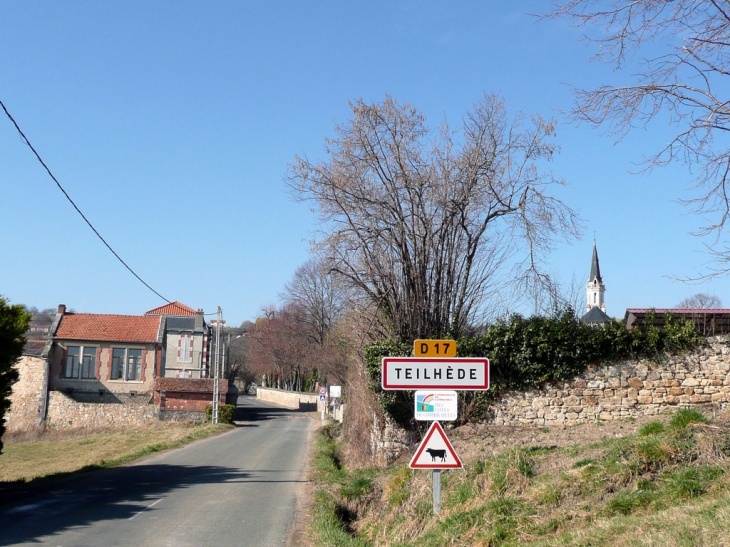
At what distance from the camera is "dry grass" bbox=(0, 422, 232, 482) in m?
25.6

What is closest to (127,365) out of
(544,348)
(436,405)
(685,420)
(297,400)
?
(297,400)

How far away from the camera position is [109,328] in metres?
56.5

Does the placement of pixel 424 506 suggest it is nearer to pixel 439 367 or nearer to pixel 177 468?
pixel 439 367

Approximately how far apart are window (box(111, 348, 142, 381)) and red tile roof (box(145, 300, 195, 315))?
5.75 meters

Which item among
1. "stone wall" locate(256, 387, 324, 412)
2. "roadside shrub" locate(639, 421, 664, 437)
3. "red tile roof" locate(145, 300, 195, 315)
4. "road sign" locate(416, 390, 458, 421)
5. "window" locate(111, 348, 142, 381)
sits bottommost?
"stone wall" locate(256, 387, 324, 412)

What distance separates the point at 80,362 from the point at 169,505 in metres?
44.0

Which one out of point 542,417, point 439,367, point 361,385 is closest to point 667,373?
point 542,417

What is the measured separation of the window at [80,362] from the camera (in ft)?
176

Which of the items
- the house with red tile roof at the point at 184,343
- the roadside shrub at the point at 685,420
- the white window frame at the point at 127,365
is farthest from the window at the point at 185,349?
the roadside shrub at the point at 685,420

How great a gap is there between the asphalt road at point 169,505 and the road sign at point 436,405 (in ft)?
11.4

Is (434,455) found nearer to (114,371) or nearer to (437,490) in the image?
(437,490)

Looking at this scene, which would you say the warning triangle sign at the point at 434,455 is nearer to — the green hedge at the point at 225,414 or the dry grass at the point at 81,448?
the dry grass at the point at 81,448

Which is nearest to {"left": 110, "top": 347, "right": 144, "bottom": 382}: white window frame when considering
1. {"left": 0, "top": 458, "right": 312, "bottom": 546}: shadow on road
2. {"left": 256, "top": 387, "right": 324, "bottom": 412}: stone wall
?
{"left": 256, "top": 387, "right": 324, "bottom": 412}: stone wall

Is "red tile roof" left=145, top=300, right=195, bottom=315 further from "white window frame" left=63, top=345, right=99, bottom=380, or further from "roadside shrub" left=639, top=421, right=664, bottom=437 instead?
"roadside shrub" left=639, top=421, right=664, bottom=437
